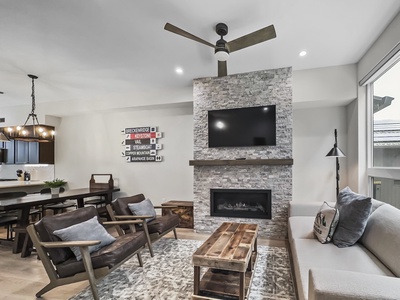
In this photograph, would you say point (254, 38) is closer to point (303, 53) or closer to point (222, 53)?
point (222, 53)

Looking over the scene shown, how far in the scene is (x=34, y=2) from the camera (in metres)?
2.34

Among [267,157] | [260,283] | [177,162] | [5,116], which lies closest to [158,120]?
[177,162]

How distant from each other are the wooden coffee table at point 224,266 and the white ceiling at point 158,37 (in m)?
2.53

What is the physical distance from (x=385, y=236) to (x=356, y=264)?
35cm

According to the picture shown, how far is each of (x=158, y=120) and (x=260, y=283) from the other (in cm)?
419

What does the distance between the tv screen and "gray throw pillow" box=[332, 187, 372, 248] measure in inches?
78.9

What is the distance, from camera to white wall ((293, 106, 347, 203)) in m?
4.55

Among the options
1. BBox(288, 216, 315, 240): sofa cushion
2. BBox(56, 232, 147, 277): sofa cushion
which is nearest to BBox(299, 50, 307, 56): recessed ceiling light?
BBox(288, 216, 315, 240): sofa cushion

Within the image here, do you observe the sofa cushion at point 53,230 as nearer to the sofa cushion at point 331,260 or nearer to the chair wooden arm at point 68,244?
the chair wooden arm at point 68,244

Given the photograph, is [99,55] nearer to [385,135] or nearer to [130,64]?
[130,64]

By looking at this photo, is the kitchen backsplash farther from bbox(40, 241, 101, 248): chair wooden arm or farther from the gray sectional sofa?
the gray sectional sofa

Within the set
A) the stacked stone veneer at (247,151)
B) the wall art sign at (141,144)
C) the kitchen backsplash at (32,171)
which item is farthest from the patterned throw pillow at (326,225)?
the kitchen backsplash at (32,171)

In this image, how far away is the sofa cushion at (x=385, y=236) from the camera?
172 centimetres

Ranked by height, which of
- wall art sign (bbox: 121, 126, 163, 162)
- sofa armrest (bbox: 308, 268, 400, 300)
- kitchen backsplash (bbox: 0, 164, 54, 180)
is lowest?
sofa armrest (bbox: 308, 268, 400, 300)
